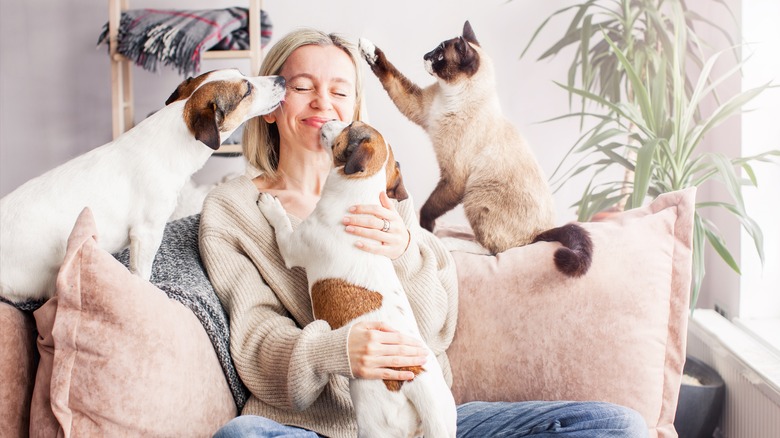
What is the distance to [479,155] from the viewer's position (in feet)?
5.45

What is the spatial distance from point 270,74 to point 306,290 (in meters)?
0.55

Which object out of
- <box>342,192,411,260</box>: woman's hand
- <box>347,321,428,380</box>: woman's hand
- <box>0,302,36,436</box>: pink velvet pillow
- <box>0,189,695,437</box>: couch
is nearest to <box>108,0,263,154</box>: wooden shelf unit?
<box>0,189,695,437</box>: couch

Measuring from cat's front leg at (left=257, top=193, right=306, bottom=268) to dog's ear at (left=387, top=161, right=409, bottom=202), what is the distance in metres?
0.23

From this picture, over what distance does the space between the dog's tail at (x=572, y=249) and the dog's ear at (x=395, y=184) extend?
0.38 metres

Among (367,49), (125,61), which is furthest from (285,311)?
(125,61)

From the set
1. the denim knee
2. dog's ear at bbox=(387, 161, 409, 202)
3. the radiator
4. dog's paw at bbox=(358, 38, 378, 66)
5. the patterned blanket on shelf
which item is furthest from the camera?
the patterned blanket on shelf

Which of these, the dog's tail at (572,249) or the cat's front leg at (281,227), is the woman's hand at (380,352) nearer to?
the cat's front leg at (281,227)

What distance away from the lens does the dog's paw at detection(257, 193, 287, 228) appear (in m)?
1.56

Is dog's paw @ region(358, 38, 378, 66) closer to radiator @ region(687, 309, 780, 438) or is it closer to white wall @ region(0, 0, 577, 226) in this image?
white wall @ region(0, 0, 577, 226)

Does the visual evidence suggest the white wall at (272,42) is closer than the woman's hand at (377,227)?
No

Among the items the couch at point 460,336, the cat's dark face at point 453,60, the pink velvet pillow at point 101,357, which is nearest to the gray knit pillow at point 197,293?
the couch at point 460,336

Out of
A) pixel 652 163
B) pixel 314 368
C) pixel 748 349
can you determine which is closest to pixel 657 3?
pixel 652 163

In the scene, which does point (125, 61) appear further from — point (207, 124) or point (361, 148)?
point (361, 148)

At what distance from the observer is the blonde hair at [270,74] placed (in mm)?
1688
